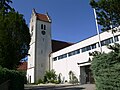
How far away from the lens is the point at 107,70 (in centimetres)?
1186

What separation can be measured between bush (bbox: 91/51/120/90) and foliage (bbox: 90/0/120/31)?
1715 mm

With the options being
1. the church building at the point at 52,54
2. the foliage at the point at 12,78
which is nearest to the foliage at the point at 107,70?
the foliage at the point at 12,78

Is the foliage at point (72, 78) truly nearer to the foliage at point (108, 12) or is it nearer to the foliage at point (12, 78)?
the foliage at point (12, 78)

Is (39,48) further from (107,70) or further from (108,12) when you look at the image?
(108,12)

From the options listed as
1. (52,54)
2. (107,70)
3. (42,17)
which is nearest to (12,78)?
(107,70)

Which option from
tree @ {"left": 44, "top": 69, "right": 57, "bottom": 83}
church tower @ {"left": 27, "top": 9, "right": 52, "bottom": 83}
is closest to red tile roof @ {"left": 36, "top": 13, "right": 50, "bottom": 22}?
church tower @ {"left": 27, "top": 9, "right": 52, "bottom": 83}

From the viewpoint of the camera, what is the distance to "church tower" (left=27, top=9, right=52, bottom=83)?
4878 cm

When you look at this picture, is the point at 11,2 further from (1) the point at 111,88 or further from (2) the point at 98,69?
(1) the point at 111,88

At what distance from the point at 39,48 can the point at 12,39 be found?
Result: 2624 centimetres

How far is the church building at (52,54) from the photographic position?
36.7 metres

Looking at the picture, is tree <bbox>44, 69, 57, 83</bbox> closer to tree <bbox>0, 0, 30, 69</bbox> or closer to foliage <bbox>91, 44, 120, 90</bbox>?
tree <bbox>0, 0, 30, 69</bbox>

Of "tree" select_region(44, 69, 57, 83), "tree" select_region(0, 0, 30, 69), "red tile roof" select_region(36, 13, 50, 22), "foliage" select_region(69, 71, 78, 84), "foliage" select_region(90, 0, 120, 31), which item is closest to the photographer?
"foliage" select_region(90, 0, 120, 31)

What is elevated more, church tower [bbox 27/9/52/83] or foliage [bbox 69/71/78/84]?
church tower [bbox 27/9/52/83]

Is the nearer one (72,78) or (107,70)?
(107,70)
